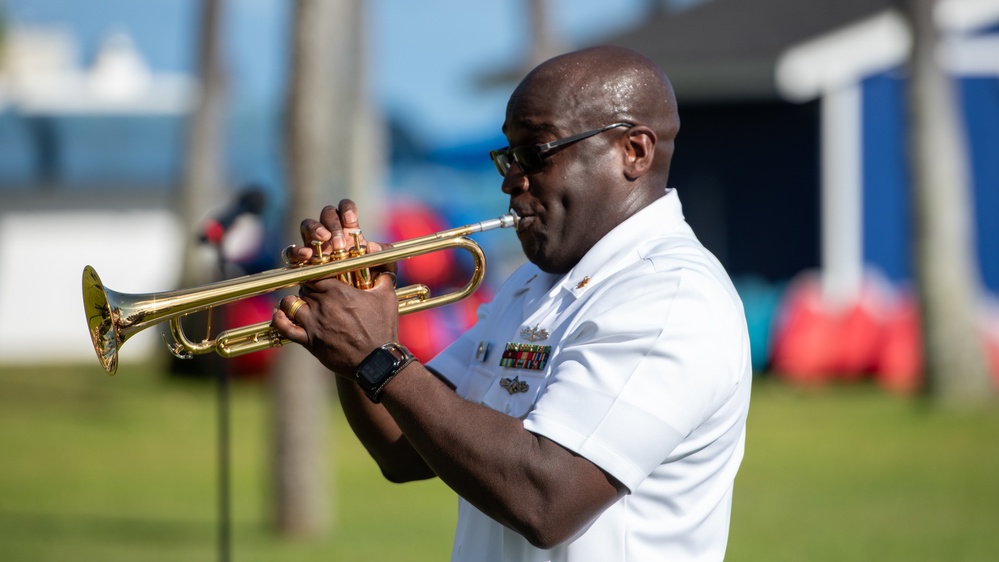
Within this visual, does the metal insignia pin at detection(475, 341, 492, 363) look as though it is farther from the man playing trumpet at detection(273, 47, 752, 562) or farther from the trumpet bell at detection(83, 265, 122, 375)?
the trumpet bell at detection(83, 265, 122, 375)

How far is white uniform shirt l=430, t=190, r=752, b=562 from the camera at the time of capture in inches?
101

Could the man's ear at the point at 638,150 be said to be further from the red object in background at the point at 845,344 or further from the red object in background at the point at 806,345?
the red object in background at the point at 806,345

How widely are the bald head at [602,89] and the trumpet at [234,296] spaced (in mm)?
287

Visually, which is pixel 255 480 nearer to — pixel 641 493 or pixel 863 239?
pixel 641 493

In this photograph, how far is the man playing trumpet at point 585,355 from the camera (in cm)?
254

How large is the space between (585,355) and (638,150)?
0.54 meters

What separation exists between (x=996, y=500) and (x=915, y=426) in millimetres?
3089

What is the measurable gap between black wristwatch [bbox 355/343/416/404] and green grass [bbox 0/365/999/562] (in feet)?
17.4

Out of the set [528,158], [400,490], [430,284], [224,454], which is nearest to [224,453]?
[224,454]

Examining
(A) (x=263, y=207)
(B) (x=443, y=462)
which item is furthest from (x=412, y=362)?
(A) (x=263, y=207)

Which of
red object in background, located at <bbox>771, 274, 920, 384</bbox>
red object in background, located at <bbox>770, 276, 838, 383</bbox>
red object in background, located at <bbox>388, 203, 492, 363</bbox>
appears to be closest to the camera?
red object in background, located at <bbox>771, 274, 920, 384</bbox>

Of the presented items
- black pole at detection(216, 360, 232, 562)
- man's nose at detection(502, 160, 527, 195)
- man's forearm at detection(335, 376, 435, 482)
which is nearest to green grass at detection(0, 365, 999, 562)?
black pole at detection(216, 360, 232, 562)

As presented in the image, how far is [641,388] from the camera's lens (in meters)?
2.56

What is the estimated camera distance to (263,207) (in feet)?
19.2
